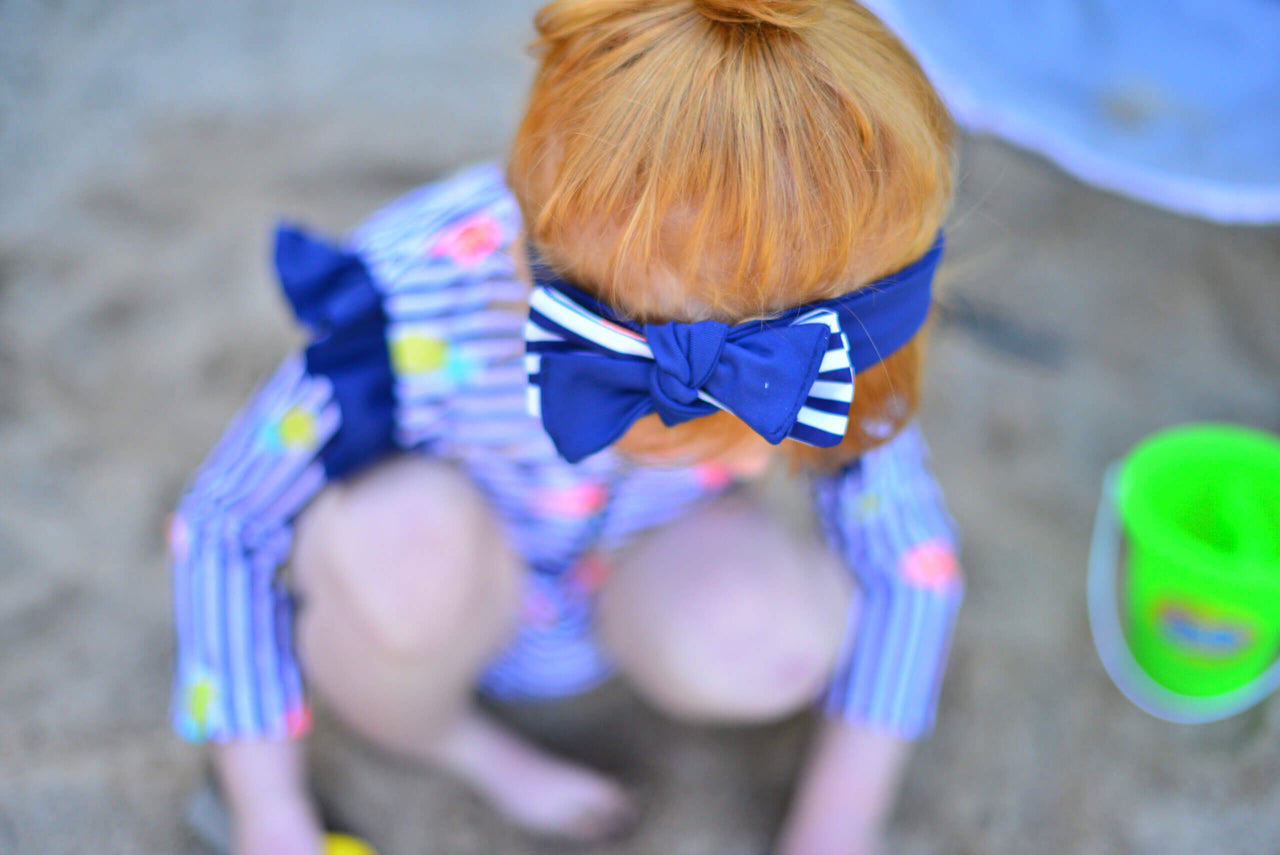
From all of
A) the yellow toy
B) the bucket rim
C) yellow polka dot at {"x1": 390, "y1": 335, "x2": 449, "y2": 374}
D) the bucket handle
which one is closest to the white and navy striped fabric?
yellow polka dot at {"x1": 390, "y1": 335, "x2": 449, "y2": 374}

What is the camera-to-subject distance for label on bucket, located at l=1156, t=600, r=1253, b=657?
103 cm

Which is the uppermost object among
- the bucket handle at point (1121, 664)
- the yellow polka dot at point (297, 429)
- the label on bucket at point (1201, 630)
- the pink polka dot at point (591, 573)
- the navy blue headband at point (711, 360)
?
the navy blue headband at point (711, 360)

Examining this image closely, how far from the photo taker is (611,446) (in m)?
0.76

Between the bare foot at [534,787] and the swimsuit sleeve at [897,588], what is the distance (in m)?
0.26

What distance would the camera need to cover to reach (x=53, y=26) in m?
1.45

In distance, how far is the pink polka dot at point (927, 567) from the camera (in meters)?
0.91

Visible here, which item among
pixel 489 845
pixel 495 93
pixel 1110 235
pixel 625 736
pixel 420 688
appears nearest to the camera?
pixel 420 688

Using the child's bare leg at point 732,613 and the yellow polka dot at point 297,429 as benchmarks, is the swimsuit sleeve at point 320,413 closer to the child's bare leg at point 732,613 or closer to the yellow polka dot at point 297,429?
the yellow polka dot at point 297,429

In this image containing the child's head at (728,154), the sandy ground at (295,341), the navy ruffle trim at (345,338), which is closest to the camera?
the child's head at (728,154)

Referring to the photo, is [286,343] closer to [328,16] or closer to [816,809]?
[328,16]

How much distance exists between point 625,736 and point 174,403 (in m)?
0.76

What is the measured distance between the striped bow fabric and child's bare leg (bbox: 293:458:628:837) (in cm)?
21

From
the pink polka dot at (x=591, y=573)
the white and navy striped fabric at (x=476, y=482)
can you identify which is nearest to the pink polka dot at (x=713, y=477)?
the white and navy striped fabric at (x=476, y=482)

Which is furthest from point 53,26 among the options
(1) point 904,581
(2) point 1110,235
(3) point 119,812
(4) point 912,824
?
(2) point 1110,235
